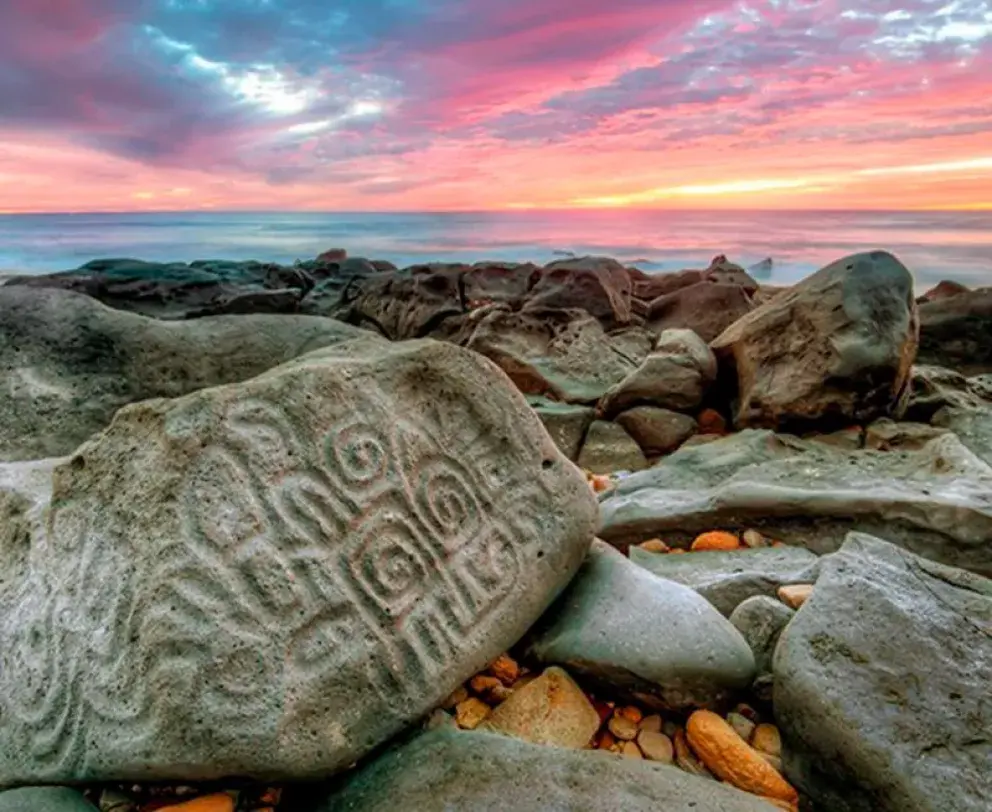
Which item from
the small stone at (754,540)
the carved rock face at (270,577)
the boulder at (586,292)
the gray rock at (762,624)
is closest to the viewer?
the carved rock face at (270,577)

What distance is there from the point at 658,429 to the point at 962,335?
3.44 m

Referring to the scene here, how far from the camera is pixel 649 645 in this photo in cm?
189

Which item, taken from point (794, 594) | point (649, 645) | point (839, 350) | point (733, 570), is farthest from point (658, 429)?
point (649, 645)

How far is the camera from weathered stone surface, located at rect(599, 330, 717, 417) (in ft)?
17.3

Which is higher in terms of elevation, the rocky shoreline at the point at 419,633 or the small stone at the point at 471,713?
the rocky shoreline at the point at 419,633

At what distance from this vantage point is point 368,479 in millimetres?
1770

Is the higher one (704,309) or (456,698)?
(704,309)

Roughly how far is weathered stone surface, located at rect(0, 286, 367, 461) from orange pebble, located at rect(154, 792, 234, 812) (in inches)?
94.0

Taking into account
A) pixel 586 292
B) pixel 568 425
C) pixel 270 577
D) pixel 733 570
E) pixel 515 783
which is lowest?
pixel 568 425

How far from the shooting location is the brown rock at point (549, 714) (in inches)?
70.2

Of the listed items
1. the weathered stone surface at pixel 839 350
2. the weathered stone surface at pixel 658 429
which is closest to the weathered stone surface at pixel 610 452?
Answer: the weathered stone surface at pixel 658 429

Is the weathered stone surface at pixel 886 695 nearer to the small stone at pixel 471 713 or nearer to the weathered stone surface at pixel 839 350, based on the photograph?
the small stone at pixel 471 713

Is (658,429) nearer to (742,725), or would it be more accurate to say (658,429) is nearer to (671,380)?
(671,380)

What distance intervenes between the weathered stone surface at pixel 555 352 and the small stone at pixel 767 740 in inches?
171
